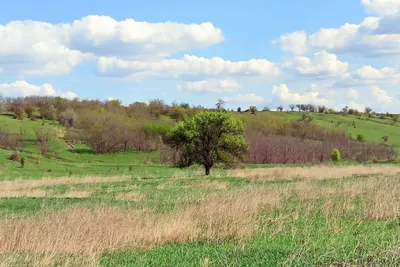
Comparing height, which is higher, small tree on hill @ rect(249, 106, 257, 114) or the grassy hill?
small tree on hill @ rect(249, 106, 257, 114)

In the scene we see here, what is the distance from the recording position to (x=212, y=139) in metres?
45.2

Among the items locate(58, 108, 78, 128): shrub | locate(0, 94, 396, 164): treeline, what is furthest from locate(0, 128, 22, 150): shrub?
locate(58, 108, 78, 128): shrub

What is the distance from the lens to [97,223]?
12102mm

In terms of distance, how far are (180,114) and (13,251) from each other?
6297 inches

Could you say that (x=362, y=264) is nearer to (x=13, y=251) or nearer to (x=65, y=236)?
(x=65, y=236)

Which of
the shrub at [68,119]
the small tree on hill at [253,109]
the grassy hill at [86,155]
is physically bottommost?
the grassy hill at [86,155]

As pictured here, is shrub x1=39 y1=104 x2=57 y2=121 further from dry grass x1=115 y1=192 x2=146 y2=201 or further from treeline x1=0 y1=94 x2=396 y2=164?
dry grass x1=115 y1=192 x2=146 y2=201

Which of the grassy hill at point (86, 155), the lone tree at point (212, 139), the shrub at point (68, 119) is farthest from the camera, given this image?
the shrub at point (68, 119)

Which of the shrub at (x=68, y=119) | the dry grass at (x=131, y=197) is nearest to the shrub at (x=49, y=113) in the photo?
the shrub at (x=68, y=119)

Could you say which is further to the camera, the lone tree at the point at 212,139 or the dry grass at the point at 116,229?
the lone tree at the point at 212,139

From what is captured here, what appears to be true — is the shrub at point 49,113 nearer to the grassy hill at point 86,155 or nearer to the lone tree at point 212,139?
the grassy hill at point 86,155

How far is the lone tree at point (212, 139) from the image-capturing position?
4503cm

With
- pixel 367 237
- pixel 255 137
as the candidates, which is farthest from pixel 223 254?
pixel 255 137

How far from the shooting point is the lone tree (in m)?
45.0
